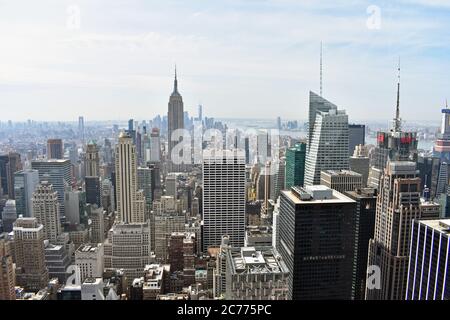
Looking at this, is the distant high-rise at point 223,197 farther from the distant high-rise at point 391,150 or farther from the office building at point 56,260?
the office building at point 56,260

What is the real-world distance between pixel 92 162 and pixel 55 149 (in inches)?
58.6

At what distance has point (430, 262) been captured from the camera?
396 cm

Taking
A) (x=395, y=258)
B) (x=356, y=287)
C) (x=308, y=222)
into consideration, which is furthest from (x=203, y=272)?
(x=395, y=258)

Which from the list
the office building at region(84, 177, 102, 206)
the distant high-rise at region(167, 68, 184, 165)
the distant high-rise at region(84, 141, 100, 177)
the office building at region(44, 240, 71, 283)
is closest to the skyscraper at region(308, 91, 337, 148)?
the distant high-rise at region(167, 68, 184, 165)

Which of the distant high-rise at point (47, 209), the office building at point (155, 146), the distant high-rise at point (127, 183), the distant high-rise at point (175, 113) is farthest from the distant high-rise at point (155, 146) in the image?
the distant high-rise at point (47, 209)

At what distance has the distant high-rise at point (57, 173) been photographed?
25.1 ft

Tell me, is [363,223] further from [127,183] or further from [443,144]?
[127,183]

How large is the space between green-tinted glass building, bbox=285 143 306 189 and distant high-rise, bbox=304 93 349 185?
178 millimetres

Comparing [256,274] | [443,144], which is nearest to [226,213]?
[443,144]

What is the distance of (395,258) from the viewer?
195 inches

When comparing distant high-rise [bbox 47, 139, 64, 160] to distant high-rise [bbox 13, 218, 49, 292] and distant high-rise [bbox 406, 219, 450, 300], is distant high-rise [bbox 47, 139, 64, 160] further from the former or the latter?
distant high-rise [bbox 406, 219, 450, 300]

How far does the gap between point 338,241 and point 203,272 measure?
7.44 feet

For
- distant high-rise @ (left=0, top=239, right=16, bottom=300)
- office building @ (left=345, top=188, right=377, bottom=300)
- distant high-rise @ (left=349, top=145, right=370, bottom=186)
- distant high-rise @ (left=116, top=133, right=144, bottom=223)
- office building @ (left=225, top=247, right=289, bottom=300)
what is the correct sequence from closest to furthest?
office building @ (left=225, top=247, right=289, bottom=300) → distant high-rise @ (left=0, top=239, right=16, bottom=300) → office building @ (left=345, top=188, right=377, bottom=300) → distant high-rise @ (left=349, top=145, right=370, bottom=186) → distant high-rise @ (left=116, top=133, right=144, bottom=223)

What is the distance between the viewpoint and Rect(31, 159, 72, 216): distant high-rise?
764 centimetres
